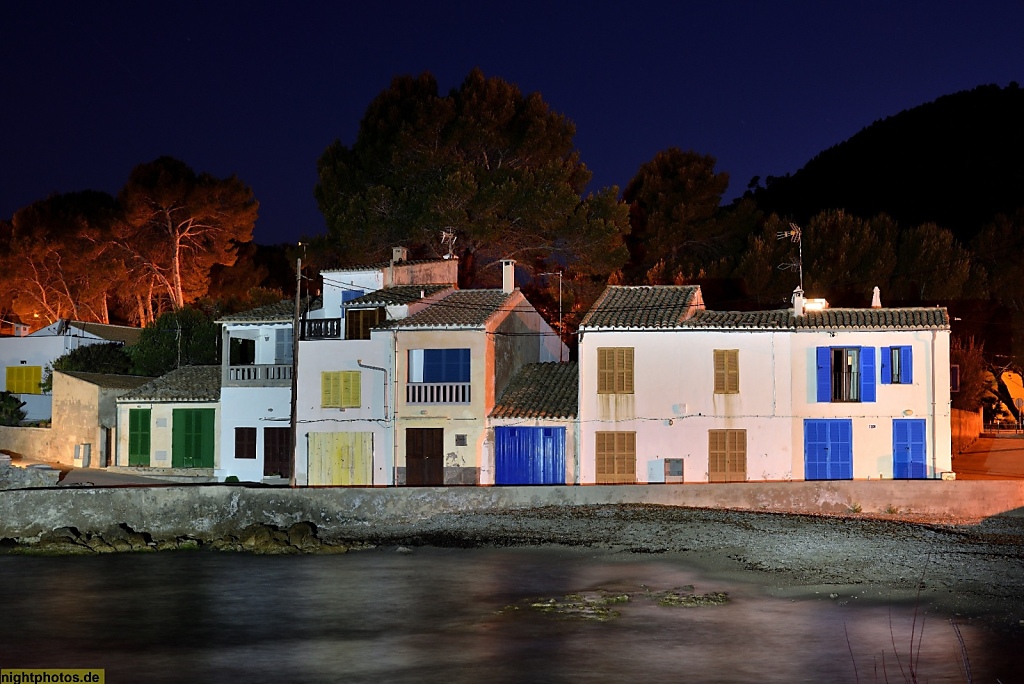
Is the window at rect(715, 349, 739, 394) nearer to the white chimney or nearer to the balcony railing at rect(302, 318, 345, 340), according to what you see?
the white chimney

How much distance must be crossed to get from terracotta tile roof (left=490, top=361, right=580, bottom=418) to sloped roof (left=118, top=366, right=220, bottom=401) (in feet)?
34.0

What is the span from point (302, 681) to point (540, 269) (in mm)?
34185

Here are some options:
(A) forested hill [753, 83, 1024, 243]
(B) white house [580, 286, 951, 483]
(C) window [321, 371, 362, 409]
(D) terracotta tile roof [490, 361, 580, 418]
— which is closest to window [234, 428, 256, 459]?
(C) window [321, 371, 362, 409]

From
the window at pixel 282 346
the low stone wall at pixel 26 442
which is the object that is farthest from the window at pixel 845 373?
the low stone wall at pixel 26 442

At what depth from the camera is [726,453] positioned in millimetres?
34281

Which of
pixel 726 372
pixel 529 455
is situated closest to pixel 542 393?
pixel 529 455

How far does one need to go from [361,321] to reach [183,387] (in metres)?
7.97

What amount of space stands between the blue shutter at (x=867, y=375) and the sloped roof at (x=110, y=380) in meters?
25.8

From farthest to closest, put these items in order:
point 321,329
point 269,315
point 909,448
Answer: point 269,315 → point 321,329 → point 909,448

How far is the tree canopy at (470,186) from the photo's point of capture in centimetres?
4712

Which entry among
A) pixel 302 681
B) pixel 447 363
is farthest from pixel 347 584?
pixel 447 363

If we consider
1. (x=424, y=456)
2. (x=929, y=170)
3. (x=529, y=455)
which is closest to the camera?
(x=529, y=455)

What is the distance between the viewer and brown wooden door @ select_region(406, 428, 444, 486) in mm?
35688

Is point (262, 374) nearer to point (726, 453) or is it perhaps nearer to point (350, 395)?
point (350, 395)
